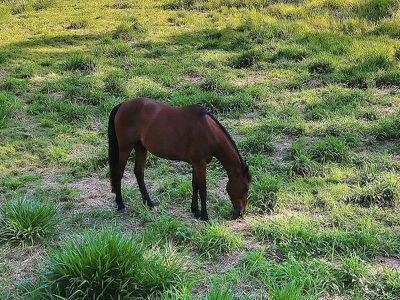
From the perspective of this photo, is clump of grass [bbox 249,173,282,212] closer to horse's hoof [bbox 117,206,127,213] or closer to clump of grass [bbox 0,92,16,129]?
horse's hoof [bbox 117,206,127,213]

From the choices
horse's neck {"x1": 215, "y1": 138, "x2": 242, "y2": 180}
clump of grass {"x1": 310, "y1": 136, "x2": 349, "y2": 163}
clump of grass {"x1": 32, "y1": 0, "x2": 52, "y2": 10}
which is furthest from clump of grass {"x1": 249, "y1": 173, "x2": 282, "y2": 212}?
clump of grass {"x1": 32, "y1": 0, "x2": 52, "y2": 10}

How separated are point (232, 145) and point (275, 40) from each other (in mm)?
7915

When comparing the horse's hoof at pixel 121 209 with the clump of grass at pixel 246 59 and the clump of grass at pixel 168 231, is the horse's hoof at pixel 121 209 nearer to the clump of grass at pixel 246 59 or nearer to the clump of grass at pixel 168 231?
the clump of grass at pixel 168 231

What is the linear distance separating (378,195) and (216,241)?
2.13m

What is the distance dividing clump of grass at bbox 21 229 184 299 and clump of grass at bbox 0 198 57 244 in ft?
2.72

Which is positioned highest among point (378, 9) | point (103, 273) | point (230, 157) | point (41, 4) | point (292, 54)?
point (41, 4)

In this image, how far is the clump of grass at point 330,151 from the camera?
6516mm

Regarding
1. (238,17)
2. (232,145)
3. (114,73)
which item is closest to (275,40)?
(238,17)

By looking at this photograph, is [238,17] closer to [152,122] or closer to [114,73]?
[114,73]

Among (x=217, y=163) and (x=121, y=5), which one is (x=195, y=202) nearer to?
(x=217, y=163)

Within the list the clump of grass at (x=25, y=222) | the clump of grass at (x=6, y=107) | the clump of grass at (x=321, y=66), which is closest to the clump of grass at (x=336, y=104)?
the clump of grass at (x=321, y=66)

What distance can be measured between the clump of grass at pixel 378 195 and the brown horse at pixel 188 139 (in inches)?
55.3

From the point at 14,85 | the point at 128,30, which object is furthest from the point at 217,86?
the point at 128,30

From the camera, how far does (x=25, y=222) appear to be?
4.54 meters
